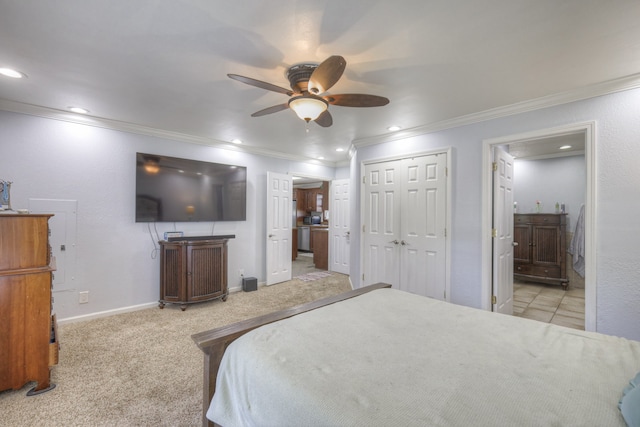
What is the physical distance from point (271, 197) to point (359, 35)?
342 cm

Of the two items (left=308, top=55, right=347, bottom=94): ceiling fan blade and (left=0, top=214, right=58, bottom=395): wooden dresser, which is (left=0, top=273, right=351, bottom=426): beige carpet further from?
(left=308, top=55, right=347, bottom=94): ceiling fan blade

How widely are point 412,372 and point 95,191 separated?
384 centimetres

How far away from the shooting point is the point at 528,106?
276 centimetres

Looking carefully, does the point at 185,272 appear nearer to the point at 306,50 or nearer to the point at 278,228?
the point at 278,228

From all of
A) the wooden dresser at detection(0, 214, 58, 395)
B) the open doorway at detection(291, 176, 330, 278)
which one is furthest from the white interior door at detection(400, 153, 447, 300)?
the open doorway at detection(291, 176, 330, 278)

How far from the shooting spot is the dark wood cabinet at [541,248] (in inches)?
186

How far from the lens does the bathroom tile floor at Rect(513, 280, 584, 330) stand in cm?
Result: 341

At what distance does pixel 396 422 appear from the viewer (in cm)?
83

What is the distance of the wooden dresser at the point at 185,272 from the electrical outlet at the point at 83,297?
0.75 metres

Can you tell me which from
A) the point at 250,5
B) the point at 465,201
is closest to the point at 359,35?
the point at 250,5

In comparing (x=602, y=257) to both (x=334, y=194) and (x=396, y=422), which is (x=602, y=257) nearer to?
(x=396, y=422)

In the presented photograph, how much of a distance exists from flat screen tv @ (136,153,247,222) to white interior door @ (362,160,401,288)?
199 cm

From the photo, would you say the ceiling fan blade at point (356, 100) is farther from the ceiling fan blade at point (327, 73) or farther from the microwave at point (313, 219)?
the microwave at point (313, 219)

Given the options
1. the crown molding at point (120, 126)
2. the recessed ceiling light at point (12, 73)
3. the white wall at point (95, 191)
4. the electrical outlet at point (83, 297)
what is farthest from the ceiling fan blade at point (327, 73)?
the electrical outlet at point (83, 297)
